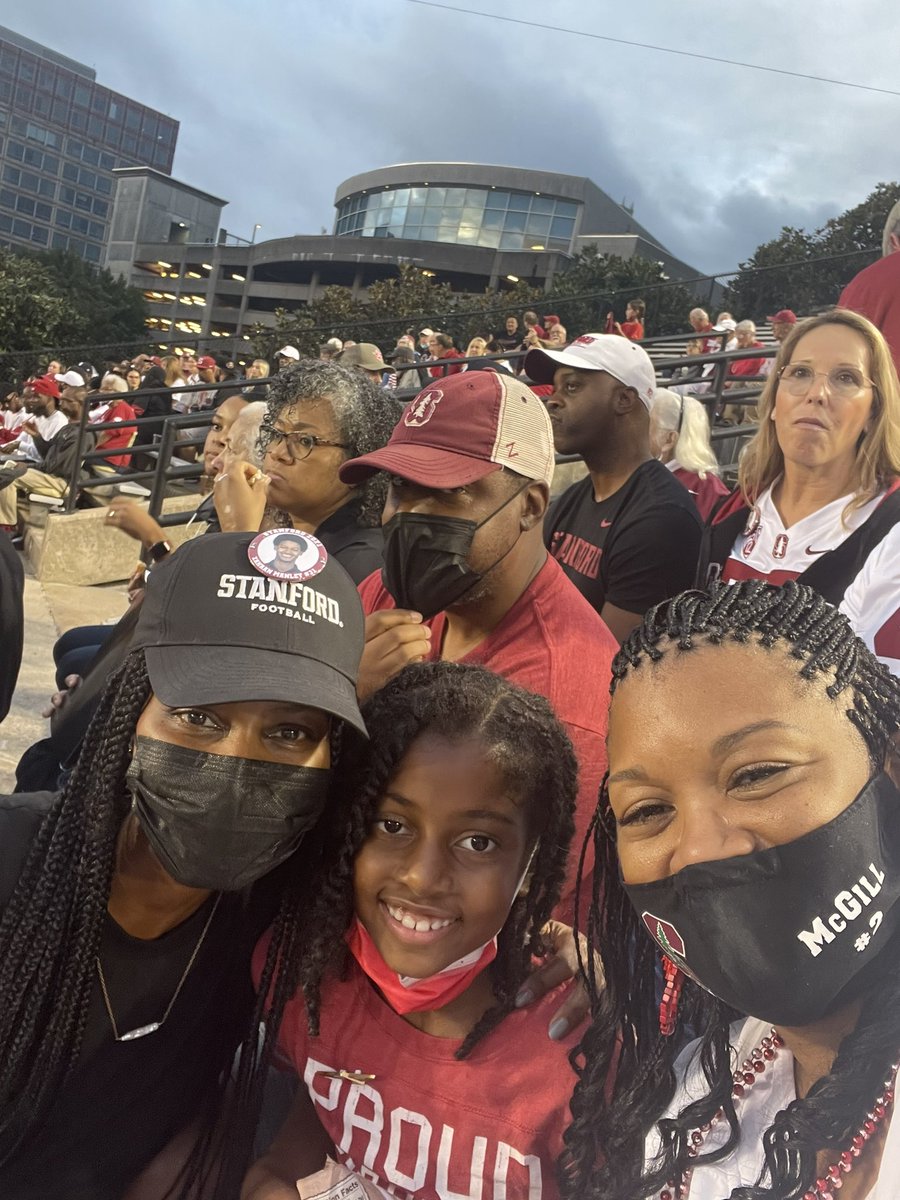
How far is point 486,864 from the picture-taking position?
1.37 m

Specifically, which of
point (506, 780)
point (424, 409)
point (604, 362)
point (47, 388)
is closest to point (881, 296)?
point (604, 362)

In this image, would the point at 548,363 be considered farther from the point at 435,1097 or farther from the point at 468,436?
the point at 435,1097

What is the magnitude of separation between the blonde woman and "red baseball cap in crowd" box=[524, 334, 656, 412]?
0.70m

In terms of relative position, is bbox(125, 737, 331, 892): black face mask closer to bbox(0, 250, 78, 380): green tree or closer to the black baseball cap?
the black baseball cap

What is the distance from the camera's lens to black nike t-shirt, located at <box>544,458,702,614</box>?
2285mm

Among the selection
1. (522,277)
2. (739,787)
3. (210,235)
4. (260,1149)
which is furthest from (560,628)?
(210,235)

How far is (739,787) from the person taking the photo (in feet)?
3.06

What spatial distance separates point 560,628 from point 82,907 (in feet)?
3.20

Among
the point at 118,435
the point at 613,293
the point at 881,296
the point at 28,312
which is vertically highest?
the point at 613,293

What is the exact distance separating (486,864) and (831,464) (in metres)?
0.85

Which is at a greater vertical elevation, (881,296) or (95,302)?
(95,302)

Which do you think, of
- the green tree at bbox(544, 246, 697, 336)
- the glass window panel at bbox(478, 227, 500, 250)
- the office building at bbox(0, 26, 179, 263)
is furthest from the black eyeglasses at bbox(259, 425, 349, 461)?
the office building at bbox(0, 26, 179, 263)

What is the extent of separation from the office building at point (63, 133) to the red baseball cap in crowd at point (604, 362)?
17.7 metres

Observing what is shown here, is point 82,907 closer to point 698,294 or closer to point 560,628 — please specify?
point 560,628
